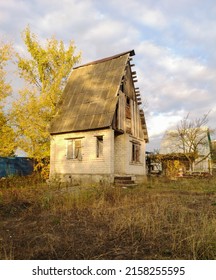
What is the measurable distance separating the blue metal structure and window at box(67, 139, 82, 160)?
525 cm

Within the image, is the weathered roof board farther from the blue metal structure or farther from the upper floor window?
the blue metal structure

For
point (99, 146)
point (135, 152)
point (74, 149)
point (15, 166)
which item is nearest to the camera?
point (99, 146)

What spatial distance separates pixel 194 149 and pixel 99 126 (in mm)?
17102

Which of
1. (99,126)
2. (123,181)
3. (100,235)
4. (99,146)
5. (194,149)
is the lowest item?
(100,235)

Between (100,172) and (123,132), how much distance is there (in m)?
3.16

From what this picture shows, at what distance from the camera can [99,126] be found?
15117 mm

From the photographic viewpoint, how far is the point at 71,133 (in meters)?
16.7

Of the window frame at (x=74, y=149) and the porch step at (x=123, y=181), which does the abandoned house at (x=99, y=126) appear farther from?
the porch step at (x=123, y=181)

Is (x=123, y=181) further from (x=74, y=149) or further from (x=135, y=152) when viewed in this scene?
(x=135, y=152)

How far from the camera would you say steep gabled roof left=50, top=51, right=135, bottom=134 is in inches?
618

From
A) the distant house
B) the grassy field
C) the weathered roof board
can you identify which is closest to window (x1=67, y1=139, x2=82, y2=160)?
the weathered roof board

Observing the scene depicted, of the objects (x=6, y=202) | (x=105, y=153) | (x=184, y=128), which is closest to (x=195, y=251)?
(x=6, y=202)

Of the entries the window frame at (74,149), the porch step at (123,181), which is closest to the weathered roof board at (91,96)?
the window frame at (74,149)

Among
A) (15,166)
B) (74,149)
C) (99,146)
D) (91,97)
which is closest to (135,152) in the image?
(99,146)
